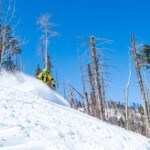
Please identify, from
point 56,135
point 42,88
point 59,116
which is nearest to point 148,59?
point 42,88

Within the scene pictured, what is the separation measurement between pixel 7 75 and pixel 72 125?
12985 mm

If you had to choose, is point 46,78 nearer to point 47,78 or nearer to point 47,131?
point 47,78

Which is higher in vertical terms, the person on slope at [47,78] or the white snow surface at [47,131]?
the person on slope at [47,78]

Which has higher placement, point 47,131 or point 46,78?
point 46,78

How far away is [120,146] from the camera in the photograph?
10.7m

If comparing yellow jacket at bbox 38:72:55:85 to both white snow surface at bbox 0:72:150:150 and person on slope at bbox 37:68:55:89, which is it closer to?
person on slope at bbox 37:68:55:89

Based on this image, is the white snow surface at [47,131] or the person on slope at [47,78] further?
the person on slope at [47,78]

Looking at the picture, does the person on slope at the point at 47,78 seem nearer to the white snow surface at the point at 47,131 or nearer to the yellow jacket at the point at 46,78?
the yellow jacket at the point at 46,78

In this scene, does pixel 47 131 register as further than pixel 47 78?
No

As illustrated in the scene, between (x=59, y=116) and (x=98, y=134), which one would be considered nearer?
(x=98, y=134)

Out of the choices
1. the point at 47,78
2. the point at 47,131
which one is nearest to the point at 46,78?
the point at 47,78

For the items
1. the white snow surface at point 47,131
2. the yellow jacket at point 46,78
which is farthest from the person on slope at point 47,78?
the white snow surface at point 47,131

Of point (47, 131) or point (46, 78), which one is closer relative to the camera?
point (47, 131)

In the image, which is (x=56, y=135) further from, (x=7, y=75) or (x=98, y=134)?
(x=7, y=75)
